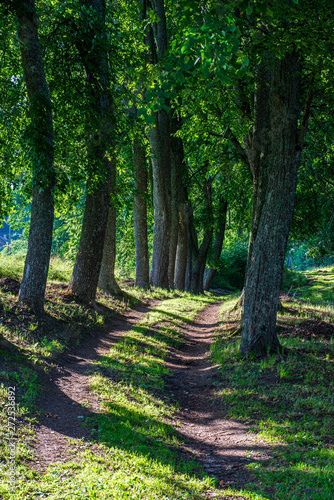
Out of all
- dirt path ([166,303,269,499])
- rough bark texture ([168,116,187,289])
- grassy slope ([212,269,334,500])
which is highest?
rough bark texture ([168,116,187,289])

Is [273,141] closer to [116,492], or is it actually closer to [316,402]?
[316,402]

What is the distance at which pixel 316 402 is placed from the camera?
5410 millimetres

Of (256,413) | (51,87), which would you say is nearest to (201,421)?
(256,413)

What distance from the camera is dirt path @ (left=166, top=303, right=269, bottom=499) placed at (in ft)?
14.0

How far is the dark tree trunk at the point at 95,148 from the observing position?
892cm

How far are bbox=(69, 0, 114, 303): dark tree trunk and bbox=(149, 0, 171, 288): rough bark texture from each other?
635cm

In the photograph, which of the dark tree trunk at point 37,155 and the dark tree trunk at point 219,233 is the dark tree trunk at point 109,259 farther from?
the dark tree trunk at point 219,233

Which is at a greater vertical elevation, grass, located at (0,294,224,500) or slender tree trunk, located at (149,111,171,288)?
slender tree trunk, located at (149,111,171,288)

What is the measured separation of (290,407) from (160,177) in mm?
13139

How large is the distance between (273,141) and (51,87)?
5429mm

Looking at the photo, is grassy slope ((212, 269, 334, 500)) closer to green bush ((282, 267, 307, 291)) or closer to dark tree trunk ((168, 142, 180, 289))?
dark tree trunk ((168, 142, 180, 289))

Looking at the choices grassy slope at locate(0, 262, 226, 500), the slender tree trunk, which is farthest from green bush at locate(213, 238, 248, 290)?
grassy slope at locate(0, 262, 226, 500)

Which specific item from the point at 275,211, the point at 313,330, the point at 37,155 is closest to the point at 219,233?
the point at 313,330

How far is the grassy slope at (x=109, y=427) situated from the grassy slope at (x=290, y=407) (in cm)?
81
